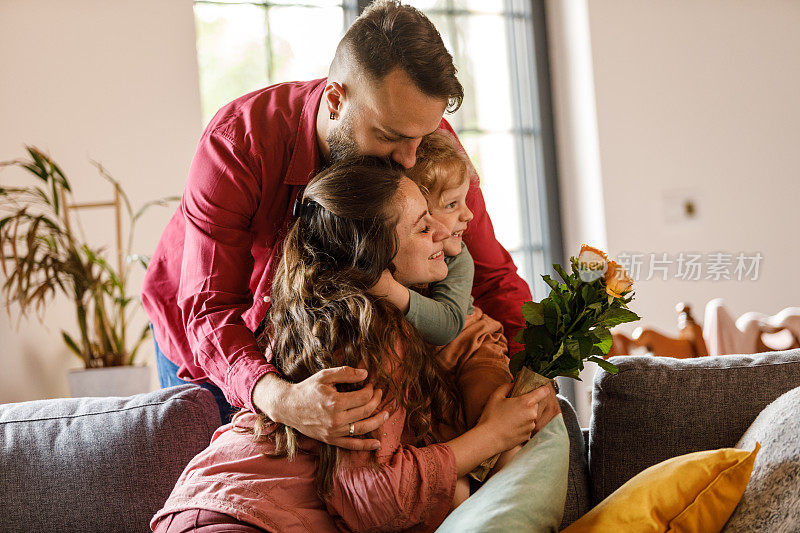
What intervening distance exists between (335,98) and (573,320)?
639 millimetres

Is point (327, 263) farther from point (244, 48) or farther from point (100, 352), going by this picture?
point (244, 48)

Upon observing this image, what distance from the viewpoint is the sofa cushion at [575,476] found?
1640 mm

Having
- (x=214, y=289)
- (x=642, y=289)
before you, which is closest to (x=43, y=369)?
(x=214, y=289)

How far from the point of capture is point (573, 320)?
4.46 feet

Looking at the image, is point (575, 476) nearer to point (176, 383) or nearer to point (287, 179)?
point (287, 179)

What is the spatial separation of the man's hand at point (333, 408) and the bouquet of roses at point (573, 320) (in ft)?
0.81

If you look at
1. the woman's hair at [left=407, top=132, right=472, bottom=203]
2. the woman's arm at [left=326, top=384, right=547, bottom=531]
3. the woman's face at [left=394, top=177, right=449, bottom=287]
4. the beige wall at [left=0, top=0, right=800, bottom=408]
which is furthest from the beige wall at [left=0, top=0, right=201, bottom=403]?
the woman's arm at [left=326, top=384, right=547, bottom=531]

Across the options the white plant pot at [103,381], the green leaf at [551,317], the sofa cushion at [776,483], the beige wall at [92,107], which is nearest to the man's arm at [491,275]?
the green leaf at [551,317]

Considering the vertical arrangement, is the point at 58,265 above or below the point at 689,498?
above

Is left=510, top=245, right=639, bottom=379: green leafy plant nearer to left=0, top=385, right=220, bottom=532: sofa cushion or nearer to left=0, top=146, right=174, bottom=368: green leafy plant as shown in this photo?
left=0, top=385, right=220, bottom=532: sofa cushion

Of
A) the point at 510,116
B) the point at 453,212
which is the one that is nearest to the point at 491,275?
the point at 453,212

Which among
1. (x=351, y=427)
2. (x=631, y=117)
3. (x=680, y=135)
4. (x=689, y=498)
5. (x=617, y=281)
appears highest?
(x=631, y=117)

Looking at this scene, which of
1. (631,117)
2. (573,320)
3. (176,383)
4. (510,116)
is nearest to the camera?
(573,320)

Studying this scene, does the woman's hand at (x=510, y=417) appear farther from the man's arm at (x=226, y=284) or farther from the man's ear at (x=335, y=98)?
the man's ear at (x=335, y=98)
